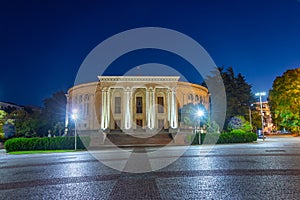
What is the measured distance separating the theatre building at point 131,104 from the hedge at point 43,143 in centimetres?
1431

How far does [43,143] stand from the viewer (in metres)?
22.9

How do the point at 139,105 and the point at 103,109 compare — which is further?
the point at 139,105

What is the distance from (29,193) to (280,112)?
42.1 m

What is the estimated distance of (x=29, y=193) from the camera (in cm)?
510

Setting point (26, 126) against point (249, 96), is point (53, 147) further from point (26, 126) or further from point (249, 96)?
point (249, 96)

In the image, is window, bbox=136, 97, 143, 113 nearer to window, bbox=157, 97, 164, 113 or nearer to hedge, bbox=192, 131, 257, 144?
window, bbox=157, 97, 164, 113

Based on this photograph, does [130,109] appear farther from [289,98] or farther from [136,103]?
[289,98]

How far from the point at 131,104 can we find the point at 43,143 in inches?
715

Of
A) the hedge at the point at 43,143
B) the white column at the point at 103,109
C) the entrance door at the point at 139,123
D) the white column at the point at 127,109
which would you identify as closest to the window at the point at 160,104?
the entrance door at the point at 139,123

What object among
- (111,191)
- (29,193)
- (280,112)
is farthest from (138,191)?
(280,112)

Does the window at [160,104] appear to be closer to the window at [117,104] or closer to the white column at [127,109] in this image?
the white column at [127,109]

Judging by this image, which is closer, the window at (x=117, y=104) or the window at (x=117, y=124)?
the window at (x=117, y=124)

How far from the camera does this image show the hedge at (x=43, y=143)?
2255cm

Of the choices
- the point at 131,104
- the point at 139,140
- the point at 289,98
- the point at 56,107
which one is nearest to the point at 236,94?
the point at 289,98
